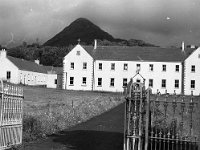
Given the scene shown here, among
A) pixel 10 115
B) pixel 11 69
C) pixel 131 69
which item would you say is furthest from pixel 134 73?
pixel 10 115

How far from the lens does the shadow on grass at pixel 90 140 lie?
16.5 m

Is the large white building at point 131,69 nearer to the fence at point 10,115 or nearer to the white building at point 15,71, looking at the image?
the white building at point 15,71

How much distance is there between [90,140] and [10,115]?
4.76 m

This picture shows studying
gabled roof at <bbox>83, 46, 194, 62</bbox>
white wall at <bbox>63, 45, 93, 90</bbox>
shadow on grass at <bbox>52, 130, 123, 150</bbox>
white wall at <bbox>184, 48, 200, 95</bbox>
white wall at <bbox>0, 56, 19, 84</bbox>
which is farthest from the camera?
white wall at <bbox>0, 56, 19, 84</bbox>

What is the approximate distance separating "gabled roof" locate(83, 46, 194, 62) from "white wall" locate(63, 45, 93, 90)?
1.68 meters

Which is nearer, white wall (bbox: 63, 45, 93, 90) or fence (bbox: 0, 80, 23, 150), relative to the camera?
fence (bbox: 0, 80, 23, 150)

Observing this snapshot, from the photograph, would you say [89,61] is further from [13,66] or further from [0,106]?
[0,106]

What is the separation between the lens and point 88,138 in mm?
18500

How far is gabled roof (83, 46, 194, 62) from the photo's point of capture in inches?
2958

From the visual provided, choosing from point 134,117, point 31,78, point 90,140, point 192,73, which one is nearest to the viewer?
point 134,117

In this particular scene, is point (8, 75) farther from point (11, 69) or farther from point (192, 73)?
point (192, 73)

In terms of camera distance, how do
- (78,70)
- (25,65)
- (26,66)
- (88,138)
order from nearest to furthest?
(88,138), (78,70), (25,65), (26,66)

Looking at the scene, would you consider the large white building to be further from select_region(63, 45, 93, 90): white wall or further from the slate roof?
the slate roof

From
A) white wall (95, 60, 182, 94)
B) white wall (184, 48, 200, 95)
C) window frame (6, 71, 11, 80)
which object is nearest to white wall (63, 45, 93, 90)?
white wall (95, 60, 182, 94)
